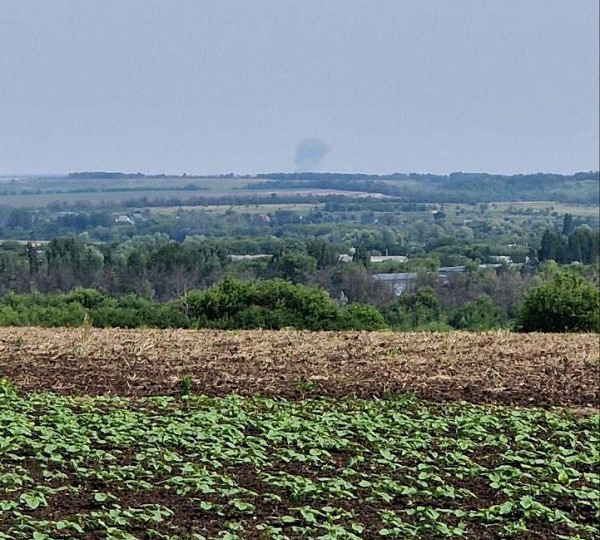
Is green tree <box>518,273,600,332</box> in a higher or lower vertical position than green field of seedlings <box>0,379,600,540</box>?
lower

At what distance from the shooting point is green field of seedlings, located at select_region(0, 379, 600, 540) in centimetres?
647

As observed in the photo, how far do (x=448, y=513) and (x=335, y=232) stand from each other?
112 ft

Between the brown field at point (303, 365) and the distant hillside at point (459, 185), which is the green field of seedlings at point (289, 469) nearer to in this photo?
the brown field at point (303, 365)

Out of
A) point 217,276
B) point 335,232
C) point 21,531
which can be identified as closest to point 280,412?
point 21,531

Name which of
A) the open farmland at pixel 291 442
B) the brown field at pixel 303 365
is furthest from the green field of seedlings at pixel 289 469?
the brown field at pixel 303 365

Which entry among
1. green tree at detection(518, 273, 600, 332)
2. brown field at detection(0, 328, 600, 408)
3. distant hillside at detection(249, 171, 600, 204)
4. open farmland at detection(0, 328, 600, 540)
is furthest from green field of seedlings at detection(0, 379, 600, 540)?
distant hillside at detection(249, 171, 600, 204)

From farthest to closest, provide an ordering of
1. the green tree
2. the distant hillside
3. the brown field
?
the distant hillside < the green tree < the brown field

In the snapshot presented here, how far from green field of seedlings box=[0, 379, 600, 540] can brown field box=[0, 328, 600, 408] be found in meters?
0.52

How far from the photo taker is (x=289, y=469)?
25.1 feet

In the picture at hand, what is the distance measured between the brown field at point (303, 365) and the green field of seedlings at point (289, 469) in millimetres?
523

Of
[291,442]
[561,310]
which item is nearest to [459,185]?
[561,310]

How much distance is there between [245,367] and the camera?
36.0 ft

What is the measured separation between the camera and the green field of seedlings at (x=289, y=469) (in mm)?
6469

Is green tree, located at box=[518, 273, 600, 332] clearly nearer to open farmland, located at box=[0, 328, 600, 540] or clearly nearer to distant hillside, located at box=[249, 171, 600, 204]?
open farmland, located at box=[0, 328, 600, 540]
